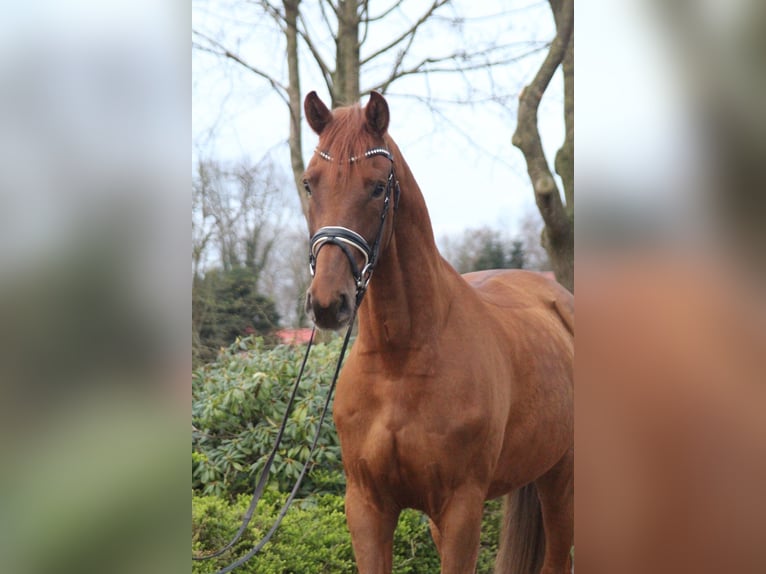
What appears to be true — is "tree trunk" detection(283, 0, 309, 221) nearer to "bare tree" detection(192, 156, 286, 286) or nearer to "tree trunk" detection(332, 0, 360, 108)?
"bare tree" detection(192, 156, 286, 286)

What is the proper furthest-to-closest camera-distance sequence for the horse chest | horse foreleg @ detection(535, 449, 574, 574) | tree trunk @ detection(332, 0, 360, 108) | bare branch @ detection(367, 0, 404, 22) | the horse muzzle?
1. bare branch @ detection(367, 0, 404, 22)
2. tree trunk @ detection(332, 0, 360, 108)
3. horse foreleg @ detection(535, 449, 574, 574)
4. the horse chest
5. the horse muzzle

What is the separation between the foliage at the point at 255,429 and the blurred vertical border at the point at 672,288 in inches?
143

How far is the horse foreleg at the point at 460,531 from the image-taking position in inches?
94.9

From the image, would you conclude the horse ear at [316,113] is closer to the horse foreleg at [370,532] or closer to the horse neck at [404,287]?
the horse neck at [404,287]

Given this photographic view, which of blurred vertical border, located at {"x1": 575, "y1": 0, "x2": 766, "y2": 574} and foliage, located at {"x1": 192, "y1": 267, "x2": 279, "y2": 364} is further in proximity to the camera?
foliage, located at {"x1": 192, "y1": 267, "x2": 279, "y2": 364}

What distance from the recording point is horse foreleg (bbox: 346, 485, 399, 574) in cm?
246

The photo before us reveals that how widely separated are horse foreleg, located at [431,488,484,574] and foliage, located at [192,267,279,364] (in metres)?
2.69

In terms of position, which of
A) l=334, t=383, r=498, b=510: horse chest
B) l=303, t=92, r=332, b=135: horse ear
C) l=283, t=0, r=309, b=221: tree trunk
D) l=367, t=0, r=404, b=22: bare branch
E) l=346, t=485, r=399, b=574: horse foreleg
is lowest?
l=346, t=485, r=399, b=574: horse foreleg

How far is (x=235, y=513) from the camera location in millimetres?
3949

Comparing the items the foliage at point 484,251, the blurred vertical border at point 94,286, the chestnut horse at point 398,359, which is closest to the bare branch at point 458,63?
the foliage at point 484,251

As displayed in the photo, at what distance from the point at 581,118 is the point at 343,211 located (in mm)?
1514

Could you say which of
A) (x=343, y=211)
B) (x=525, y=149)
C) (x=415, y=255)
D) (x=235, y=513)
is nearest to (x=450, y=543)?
(x=415, y=255)

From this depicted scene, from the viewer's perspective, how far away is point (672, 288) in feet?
1.94

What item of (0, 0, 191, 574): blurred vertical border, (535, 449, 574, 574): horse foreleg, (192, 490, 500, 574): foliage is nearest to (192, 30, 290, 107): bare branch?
(192, 490, 500, 574): foliage
